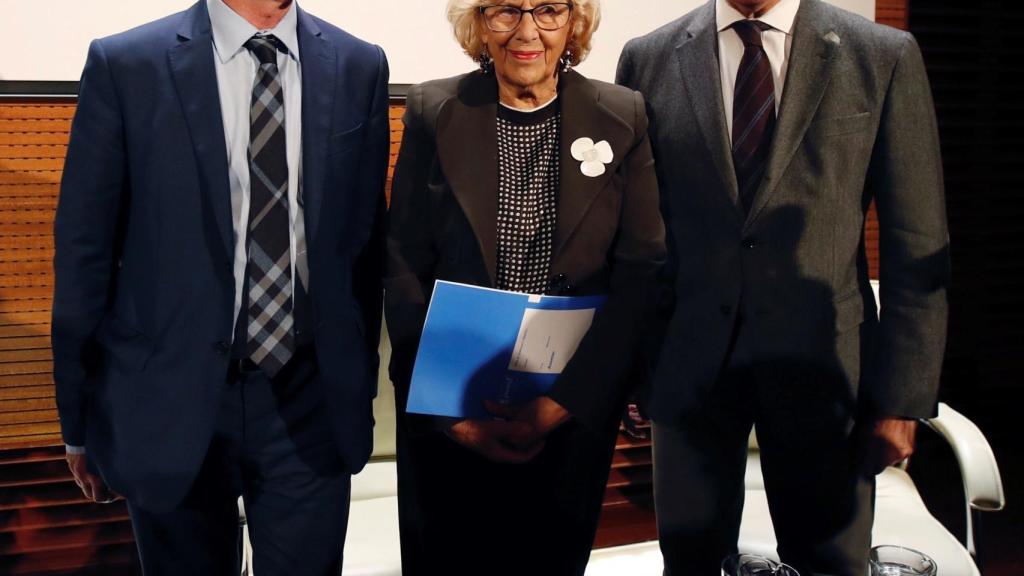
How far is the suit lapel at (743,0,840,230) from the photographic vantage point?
1.74 metres

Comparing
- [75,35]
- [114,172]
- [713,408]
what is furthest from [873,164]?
[75,35]

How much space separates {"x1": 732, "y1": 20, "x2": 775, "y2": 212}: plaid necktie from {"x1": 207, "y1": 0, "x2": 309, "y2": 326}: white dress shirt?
0.87 metres

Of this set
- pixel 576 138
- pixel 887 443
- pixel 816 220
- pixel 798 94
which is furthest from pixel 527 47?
pixel 887 443

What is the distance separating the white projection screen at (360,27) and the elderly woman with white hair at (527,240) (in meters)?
1.12

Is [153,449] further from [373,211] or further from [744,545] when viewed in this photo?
[744,545]

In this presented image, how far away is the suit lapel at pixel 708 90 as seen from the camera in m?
1.78

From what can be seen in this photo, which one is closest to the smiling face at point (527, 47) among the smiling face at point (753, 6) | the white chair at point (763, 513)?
the smiling face at point (753, 6)

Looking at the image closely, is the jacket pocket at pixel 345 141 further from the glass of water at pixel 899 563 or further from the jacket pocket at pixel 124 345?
the glass of water at pixel 899 563

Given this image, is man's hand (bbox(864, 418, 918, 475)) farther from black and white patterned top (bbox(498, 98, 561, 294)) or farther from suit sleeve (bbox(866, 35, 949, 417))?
black and white patterned top (bbox(498, 98, 561, 294))

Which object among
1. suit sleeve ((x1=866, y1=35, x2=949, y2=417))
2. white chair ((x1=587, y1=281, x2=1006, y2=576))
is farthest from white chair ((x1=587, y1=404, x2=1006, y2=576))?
suit sleeve ((x1=866, y1=35, x2=949, y2=417))

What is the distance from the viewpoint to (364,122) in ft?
5.74

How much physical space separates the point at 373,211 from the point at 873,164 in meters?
1.02

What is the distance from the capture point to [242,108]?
1663 mm

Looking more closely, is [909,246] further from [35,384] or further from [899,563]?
[35,384]
